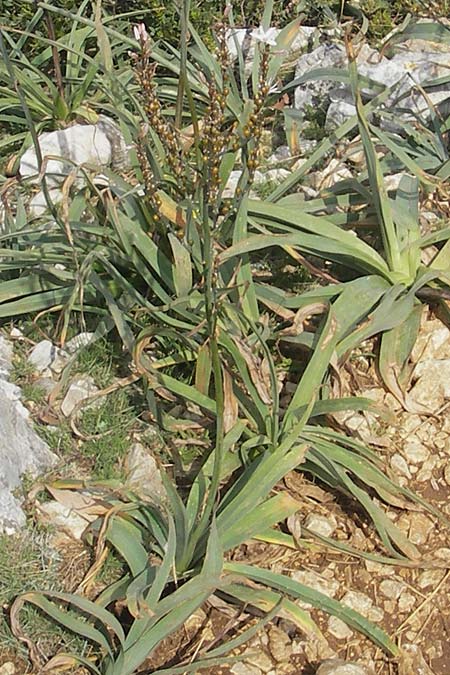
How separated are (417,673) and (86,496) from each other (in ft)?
3.23

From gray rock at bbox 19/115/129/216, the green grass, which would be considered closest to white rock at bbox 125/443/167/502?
the green grass

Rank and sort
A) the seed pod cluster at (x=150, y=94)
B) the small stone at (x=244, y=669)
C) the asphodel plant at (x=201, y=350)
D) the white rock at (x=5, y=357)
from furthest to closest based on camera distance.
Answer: the white rock at (x=5, y=357) < the small stone at (x=244, y=669) < the asphodel plant at (x=201, y=350) < the seed pod cluster at (x=150, y=94)

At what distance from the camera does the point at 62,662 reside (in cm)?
233

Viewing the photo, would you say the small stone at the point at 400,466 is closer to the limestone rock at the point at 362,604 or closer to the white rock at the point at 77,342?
the limestone rock at the point at 362,604

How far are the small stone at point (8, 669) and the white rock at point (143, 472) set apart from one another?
0.58m

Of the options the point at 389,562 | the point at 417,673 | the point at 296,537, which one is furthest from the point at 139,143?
the point at 417,673

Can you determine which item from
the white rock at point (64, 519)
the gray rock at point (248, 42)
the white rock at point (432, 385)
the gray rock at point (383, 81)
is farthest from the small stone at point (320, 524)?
the gray rock at point (248, 42)

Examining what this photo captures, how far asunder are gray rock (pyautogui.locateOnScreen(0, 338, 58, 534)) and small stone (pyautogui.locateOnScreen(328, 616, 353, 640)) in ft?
2.83

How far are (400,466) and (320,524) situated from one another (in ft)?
1.06

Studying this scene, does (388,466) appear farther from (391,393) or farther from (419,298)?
(419,298)

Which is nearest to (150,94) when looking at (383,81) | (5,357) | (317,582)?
(5,357)

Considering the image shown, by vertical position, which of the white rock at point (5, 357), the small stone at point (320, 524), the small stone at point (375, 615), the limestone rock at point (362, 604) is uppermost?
the white rock at point (5, 357)

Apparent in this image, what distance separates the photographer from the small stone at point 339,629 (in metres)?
2.46

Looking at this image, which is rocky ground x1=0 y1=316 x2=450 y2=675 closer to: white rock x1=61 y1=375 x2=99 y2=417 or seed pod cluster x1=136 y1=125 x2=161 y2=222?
white rock x1=61 y1=375 x2=99 y2=417
